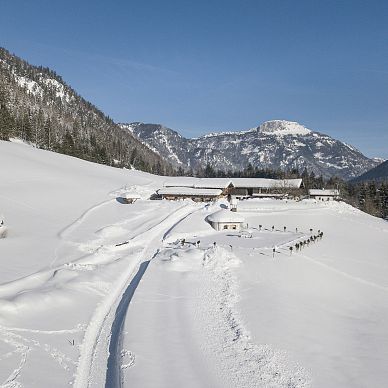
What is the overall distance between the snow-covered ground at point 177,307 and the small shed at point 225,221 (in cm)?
343

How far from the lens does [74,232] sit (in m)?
40.3

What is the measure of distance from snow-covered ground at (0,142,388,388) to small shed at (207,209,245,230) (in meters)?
3.43

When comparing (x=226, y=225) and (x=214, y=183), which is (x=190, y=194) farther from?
(x=226, y=225)

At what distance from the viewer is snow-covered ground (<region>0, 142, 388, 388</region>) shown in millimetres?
14117

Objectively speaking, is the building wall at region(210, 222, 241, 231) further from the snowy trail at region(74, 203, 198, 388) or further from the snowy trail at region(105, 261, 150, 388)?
the snowy trail at region(105, 261, 150, 388)

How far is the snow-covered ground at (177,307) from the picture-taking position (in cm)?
1412

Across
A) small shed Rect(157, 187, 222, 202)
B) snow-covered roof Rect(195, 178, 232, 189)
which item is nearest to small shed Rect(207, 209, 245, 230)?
small shed Rect(157, 187, 222, 202)

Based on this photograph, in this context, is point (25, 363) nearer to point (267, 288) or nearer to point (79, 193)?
point (267, 288)

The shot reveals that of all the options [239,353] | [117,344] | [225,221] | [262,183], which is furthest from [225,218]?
[262,183]

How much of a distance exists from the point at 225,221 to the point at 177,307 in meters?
33.7

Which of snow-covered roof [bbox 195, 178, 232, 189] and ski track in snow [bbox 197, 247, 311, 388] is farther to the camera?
snow-covered roof [bbox 195, 178, 232, 189]

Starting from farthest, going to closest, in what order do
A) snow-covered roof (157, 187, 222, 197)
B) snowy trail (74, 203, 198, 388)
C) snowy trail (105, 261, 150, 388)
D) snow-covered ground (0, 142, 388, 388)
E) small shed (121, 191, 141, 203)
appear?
snow-covered roof (157, 187, 222, 197), small shed (121, 191, 141, 203), snow-covered ground (0, 142, 388, 388), snowy trail (74, 203, 198, 388), snowy trail (105, 261, 150, 388)

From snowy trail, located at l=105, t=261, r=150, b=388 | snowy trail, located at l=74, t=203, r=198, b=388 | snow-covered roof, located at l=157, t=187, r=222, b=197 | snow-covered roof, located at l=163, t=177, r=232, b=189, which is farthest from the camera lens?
snow-covered roof, located at l=163, t=177, r=232, b=189

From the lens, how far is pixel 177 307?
2067cm
